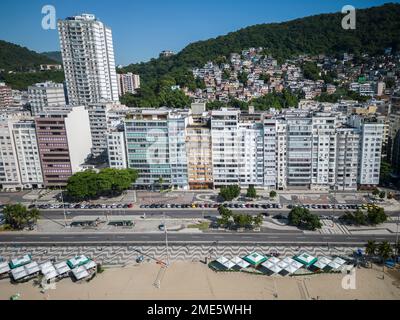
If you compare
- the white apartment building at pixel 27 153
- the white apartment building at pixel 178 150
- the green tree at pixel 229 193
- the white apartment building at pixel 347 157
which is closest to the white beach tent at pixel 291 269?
the green tree at pixel 229 193

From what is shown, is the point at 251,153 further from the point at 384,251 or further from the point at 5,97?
the point at 5,97

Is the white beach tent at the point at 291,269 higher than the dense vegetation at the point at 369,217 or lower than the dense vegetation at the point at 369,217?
lower

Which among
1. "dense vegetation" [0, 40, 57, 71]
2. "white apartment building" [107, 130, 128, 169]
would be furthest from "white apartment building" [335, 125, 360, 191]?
"dense vegetation" [0, 40, 57, 71]

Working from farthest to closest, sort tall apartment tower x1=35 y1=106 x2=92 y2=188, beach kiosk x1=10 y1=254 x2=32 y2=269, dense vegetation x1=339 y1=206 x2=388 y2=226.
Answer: tall apartment tower x1=35 y1=106 x2=92 y2=188 → dense vegetation x1=339 y1=206 x2=388 y2=226 → beach kiosk x1=10 y1=254 x2=32 y2=269

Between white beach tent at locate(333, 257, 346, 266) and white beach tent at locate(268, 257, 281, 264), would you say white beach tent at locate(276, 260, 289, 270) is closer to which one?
white beach tent at locate(268, 257, 281, 264)

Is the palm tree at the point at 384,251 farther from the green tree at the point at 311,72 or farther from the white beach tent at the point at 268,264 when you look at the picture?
the green tree at the point at 311,72

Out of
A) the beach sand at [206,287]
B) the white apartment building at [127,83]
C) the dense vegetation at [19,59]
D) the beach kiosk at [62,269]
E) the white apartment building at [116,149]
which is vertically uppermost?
the dense vegetation at [19,59]
